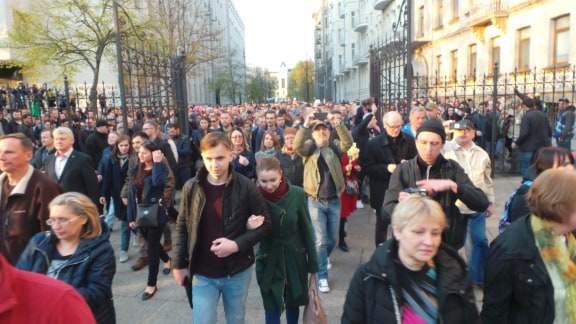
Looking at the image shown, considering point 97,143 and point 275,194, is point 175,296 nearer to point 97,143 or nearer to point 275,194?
point 275,194

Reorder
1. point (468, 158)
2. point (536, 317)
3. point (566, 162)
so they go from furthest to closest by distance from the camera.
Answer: point (468, 158) < point (566, 162) < point (536, 317)

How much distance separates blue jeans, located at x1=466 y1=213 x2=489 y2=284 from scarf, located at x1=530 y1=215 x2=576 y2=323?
233 cm

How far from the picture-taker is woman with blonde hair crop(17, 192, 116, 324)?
270 cm

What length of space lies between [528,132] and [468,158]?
535 cm

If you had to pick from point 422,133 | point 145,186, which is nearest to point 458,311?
point 422,133

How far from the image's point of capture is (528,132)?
905 cm

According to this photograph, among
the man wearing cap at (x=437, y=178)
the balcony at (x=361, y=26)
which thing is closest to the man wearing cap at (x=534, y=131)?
the man wearing cap at (x=437, y=178)

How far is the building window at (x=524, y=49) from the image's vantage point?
61.6 ft

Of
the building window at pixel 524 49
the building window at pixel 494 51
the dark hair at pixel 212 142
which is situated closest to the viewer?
the dark hair at pixel 212 142

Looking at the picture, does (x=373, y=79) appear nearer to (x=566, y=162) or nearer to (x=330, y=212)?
(x=330, y=212)

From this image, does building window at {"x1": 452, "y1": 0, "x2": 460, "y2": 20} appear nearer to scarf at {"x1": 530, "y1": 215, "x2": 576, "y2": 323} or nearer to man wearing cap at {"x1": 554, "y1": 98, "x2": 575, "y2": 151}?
man wearing cap at {"x1": 554, "y1": 98, "x2": 575, "y2": 151}

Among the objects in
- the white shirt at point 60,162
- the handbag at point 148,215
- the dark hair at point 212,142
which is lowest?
the handbag at point 148,215

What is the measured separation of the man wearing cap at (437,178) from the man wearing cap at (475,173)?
1221mm

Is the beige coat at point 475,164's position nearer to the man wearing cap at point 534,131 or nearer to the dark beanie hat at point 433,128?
the dark beanie hat at point 433,128
